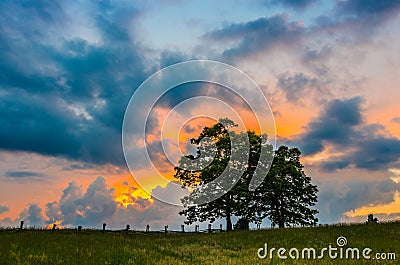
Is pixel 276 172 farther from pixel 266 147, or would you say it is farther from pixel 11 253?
pixel 11 253

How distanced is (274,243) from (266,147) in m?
23.2

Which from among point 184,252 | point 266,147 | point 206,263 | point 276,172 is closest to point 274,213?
point 276,172

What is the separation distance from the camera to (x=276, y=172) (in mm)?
49906

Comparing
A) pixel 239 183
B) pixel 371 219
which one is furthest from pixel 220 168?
pixel 371 219

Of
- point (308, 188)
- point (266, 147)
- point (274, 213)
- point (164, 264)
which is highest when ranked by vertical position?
point (266, 147)

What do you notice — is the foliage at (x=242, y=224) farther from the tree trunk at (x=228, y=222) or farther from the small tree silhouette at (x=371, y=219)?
the small tree silhouette at (x=371, y=219)

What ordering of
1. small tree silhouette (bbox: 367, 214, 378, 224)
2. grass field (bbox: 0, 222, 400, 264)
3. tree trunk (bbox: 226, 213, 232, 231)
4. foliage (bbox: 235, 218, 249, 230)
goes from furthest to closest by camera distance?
foliage (bbox: 235, 218, 249, 230)
tree trunk (bbox: 226, 213, 232, 231)
small tree silhouette (bbox: 367, 214, 378, 224)
grass field (bbox: 0, 222, 400, 264)

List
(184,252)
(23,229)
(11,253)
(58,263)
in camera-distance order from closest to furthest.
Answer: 1. (58,263)
2. (11,253)
3. (184,252)
4. (23,229)

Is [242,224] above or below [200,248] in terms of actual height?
above

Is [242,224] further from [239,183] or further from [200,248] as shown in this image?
[200,248]

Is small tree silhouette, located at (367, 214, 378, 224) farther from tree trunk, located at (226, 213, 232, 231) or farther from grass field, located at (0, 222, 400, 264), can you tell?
tree trunk, located at (226, 213, 232, 231)

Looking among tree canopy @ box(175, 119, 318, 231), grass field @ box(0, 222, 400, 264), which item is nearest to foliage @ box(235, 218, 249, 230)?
tree canopy @ box(175, 119, 318, 231)

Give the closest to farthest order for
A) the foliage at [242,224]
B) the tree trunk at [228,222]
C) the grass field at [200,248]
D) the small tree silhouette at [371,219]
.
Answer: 1. the grass field at [200,248]
2. the small tree silhouette at [371,219]
3. the tree trunk at [228,222]
4. the foliage at [242,224]

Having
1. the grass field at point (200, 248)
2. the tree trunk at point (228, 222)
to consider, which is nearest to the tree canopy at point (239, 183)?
the tree trunk at point (228, 222)
